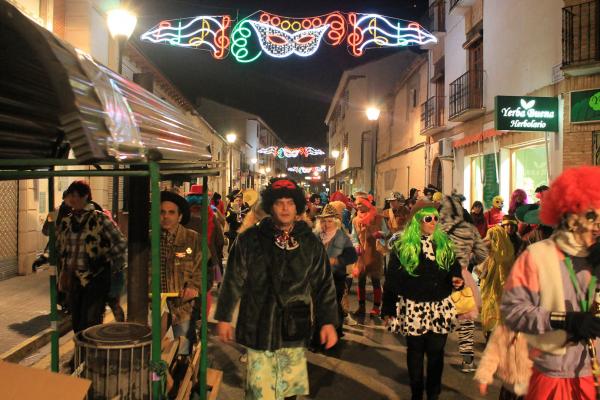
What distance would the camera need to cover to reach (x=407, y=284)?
4699mm

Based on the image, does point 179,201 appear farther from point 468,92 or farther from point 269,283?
point 468,92

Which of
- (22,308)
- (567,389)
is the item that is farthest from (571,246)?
(22,308)

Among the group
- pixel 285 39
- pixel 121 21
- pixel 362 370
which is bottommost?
pixel 362 370

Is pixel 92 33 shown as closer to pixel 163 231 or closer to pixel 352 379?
pixel 163 231

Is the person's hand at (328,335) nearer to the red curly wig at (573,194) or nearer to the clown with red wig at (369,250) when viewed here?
the red curly wig at (573,194)

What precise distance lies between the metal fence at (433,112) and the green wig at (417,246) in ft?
51.4

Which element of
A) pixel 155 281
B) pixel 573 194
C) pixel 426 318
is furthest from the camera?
pixel 426 318

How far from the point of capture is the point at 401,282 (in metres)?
4.73

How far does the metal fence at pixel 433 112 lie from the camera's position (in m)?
20.0

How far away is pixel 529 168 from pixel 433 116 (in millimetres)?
6858

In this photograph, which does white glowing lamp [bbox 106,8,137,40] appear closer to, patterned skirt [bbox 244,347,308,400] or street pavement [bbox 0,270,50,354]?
street pavement [bbox 0,270,50,354]

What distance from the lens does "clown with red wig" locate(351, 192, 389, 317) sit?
28.2 feet

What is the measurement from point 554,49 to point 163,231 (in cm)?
1011

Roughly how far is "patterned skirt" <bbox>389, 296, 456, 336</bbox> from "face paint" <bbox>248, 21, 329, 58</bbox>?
8.98 metres
